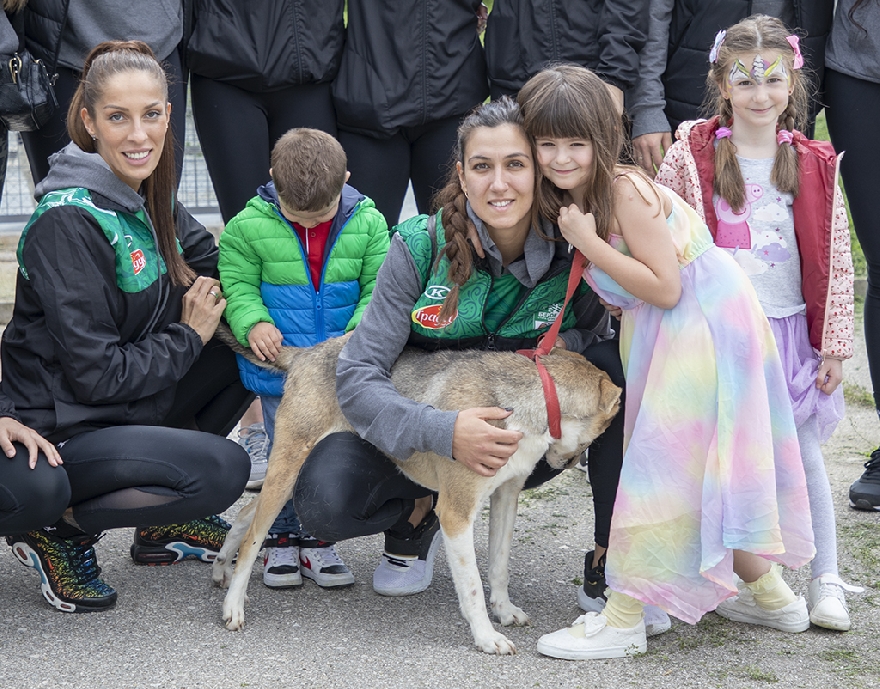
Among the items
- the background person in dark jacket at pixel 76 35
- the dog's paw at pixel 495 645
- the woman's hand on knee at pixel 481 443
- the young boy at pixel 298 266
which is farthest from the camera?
the background person in dark jacket at pixel 76 35

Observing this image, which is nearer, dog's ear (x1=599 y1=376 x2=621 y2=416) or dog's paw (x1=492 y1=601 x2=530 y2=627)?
dog's ear (x1=599 y1=376 x2=621 y2=416)

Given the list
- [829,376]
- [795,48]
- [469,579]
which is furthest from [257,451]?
[795,48]

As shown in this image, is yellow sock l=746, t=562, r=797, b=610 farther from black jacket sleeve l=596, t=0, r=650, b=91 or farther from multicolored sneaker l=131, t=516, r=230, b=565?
black jacket sleeve l=596, t=0, r=650, b=91

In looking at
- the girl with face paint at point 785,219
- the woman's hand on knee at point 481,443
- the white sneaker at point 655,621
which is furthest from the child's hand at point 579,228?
the white sneaker at point 655,621

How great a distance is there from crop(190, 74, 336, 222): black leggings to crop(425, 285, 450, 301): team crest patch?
147 centimetres

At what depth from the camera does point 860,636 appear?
10.8 feet

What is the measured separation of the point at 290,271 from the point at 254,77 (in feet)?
3.17

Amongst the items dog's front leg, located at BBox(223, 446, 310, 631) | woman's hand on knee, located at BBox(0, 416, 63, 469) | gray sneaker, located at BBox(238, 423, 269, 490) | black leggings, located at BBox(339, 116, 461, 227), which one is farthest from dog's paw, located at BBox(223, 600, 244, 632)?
black leggings, located at BBox(339, 116, 461, 227)

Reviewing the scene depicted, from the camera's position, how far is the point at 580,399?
321cm

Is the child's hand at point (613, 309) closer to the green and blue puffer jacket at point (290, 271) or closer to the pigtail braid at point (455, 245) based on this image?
the pigtail braid at point (455, 245)

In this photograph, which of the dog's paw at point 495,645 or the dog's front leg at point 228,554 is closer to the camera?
the dog's paw at point 495,645

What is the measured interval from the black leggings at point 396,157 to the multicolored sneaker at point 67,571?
190 centimetres

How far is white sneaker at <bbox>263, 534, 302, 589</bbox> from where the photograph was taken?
371 cm

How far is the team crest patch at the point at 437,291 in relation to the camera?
131 inches
